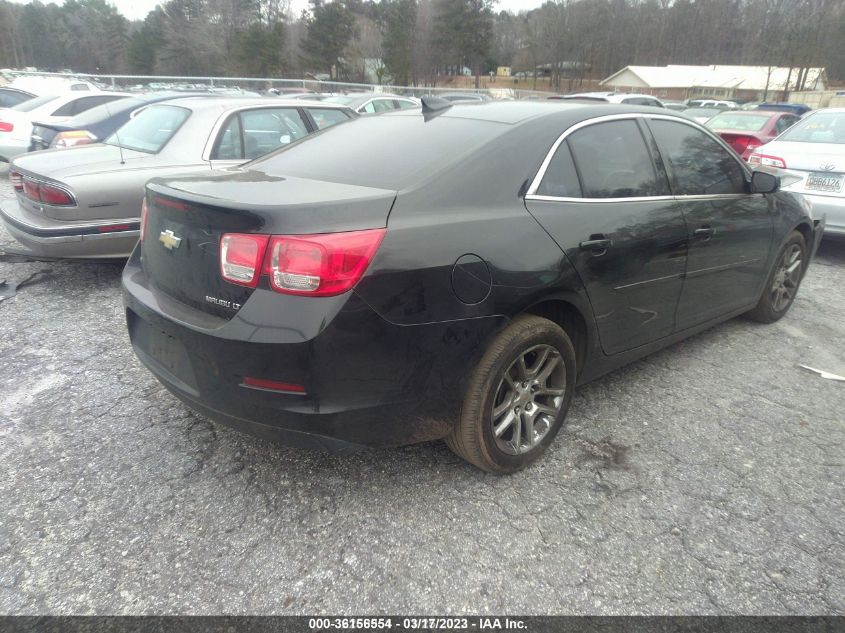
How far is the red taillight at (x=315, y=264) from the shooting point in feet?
6.52

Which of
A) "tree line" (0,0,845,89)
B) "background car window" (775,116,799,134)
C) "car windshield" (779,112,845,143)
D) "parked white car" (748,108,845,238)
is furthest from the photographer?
"tree line" (0,0,845,89)

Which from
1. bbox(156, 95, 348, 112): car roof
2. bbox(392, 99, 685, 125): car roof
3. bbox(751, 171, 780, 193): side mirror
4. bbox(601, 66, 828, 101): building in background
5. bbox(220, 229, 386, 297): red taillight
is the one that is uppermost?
bbox(601, 66, 828, 101): building in background

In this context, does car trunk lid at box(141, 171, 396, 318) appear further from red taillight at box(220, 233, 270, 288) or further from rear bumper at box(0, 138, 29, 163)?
rear bumper at box(0, 138, 29, 163)

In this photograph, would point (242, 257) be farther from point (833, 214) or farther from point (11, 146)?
point (11, 146)

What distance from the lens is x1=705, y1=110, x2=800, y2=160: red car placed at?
10.1 m

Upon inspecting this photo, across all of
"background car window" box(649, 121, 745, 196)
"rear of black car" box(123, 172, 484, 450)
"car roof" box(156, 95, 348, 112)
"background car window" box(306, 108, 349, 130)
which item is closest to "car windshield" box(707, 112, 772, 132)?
"background car window" box(306, 108, 349, 130)

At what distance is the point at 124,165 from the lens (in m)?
4.69

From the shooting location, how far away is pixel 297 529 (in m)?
2.31

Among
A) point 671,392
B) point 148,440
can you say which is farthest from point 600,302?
point 148,440

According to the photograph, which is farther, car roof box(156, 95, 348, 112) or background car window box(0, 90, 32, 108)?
background car window box(0, 90, 32, 108)

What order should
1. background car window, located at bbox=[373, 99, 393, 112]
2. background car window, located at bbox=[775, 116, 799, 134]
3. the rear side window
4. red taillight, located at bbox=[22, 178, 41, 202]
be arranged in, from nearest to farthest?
red taillight, located at bbox=[22, 178, 41, 202], the rear side window, background car window, located at bbox=[775, 116, 799, 134], background car window, located at bbox=[373, 99, 393, 112]

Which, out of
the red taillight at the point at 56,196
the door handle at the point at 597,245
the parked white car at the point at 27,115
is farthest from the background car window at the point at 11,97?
the door handle at the point at 597,245

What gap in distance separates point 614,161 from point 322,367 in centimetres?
191

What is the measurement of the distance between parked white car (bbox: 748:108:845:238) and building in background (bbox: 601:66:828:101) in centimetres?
5138
